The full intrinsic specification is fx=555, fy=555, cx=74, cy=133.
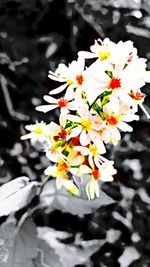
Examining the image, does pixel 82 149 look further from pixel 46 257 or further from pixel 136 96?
pixel 46 257

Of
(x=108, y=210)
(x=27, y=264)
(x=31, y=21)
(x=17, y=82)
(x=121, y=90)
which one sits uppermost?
(x=121, y=90)

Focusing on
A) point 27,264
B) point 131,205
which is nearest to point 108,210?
point 131,205

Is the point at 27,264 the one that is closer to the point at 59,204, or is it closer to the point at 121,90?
the point at 59,204

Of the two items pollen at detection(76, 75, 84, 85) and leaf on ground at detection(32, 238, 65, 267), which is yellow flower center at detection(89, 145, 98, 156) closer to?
pollen at detection(76, 75, 84, 85)

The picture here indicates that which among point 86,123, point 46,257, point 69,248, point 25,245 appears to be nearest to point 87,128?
point 86,123

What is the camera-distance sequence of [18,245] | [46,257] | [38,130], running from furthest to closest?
[46,257], [18,245], [38,130]

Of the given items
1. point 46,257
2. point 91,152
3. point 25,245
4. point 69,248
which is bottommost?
point 69,248

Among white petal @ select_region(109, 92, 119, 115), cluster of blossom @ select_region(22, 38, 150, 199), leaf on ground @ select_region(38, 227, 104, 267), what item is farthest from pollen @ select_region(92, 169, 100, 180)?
leaf on ground @ select_region(38, 227, 104, 267)
